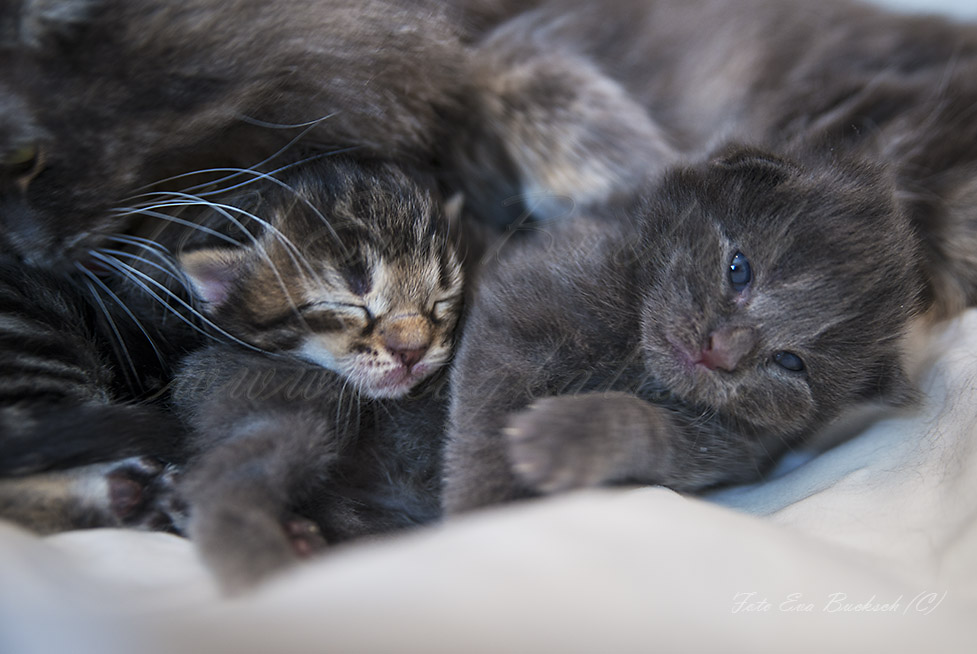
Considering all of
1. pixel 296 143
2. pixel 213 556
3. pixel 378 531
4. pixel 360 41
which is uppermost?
pixel 360 41

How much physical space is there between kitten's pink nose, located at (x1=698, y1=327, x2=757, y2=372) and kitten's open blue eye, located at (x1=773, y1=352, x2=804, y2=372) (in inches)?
2.5

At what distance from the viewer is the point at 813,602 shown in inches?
34.8

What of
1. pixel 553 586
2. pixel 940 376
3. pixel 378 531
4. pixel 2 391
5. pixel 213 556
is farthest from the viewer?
pixel 940 376

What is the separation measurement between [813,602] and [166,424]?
3.20 feet

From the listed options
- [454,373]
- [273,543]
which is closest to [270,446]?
[273,543]

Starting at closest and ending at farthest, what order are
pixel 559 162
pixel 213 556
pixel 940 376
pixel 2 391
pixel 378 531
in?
1. pixel 213 556
2. pixel 2 391
3. pixel 378 531
4. pixel 940 376
5. pixel 559 162

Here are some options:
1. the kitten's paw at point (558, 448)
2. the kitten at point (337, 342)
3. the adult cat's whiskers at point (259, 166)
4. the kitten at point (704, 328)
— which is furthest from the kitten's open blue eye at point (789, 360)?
the adult cat's whiskers at point (259, 166)

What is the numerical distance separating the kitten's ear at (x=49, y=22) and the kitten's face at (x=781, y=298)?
98 centimetres

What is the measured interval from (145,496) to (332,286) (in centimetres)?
44

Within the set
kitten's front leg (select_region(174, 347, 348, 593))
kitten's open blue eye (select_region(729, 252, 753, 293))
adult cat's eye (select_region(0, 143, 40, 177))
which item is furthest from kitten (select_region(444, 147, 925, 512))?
adult cat's eye (select_region(0, 143, 40, 177))

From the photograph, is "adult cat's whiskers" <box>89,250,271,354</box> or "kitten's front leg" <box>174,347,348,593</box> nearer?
"kitten's front leg" <box>174,347,348,593</box>

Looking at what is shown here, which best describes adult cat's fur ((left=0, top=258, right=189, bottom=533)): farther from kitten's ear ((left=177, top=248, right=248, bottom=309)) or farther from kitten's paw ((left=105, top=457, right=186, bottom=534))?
kitten's ear ((left=177, top=248, right=248, bottom=309))

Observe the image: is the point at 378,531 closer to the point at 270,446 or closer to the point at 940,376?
the point at 270,446

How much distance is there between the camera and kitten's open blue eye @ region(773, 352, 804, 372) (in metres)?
1.21
